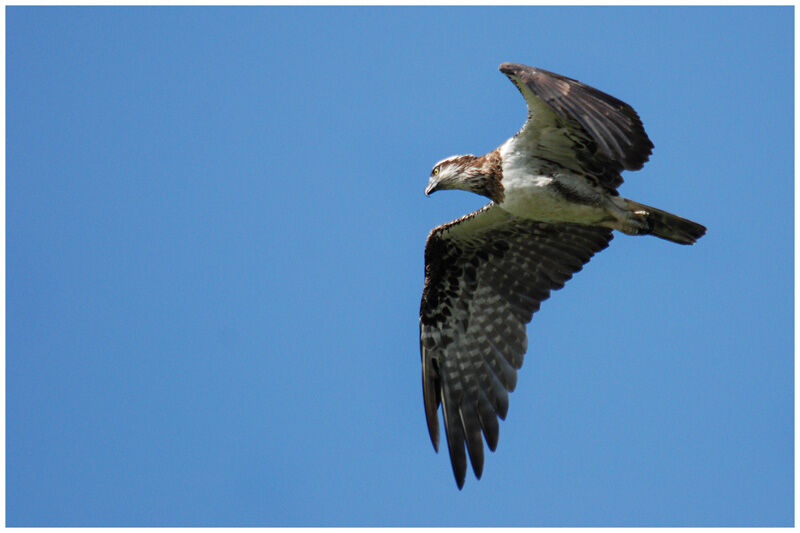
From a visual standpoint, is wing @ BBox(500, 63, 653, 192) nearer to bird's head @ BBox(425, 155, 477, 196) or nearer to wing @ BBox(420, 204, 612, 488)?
bird's head @ BBox(425, 155, 477, 196)

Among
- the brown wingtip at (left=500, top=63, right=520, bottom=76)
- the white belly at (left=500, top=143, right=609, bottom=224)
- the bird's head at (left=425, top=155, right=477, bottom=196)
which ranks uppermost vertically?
the brown wingtip at (left=500, top=63, right=520, bottom=76)

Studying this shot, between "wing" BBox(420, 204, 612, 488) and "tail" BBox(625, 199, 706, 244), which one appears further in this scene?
"wing" BBox(420, 204, 612, 488)

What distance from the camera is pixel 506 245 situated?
12.1 m

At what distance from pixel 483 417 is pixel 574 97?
3968mm

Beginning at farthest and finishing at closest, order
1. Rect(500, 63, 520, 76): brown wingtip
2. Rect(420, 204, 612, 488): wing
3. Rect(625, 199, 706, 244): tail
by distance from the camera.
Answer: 1. Rect(420, 204, 612, 488): wing
2. Rect(625, 199, 706, 244): tail
3. Rect(500, 63, 520, 76): brown wingtip

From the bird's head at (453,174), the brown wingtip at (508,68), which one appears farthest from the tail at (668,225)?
the brown wingtip at (508,68)

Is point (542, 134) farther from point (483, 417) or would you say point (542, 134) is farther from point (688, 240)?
point (483, 417)

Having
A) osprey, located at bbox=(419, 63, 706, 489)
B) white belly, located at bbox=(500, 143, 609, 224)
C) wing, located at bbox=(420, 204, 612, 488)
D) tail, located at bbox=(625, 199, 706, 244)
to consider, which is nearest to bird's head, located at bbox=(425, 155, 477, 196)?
osprey, located at bbox=(419, 63, 706, 489)

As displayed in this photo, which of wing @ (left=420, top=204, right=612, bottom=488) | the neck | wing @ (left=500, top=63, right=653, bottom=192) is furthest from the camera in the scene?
wing @ (left=420, top=204, right=612, bottom=488)

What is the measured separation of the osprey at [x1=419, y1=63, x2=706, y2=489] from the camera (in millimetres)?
10797

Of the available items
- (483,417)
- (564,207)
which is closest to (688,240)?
(564,207)

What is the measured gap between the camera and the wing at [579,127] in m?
9.12

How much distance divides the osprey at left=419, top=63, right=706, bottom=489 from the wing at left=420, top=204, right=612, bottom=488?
0.01 metres

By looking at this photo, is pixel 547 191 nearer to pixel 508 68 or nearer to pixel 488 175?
pixel 488 175
